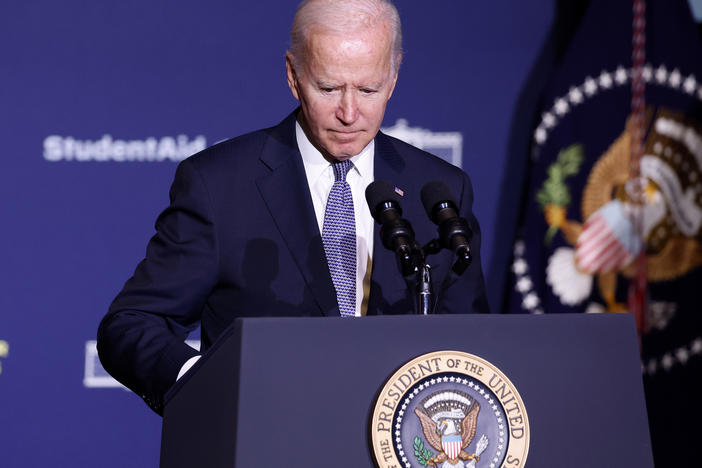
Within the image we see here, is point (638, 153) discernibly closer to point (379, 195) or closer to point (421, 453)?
point (379, 195)

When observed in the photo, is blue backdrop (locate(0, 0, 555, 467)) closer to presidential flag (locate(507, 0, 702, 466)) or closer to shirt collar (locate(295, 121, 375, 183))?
presidential flag (locate(507, 0, 702, 466))

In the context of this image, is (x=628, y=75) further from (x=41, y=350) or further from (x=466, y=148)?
(x=41, y=350)

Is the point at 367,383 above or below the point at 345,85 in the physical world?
below

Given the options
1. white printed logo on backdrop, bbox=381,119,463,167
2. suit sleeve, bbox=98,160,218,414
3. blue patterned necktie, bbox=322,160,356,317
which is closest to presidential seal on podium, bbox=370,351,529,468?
suit sleeve, bbox=98,160,218,414

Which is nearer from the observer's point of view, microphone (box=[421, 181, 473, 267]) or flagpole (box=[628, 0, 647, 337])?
microphone (box=[421, 181, 473, 267])

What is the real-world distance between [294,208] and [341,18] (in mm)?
393

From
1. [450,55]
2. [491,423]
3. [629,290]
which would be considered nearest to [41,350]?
[450,55]

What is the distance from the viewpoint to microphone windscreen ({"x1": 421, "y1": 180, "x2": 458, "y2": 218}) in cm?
138

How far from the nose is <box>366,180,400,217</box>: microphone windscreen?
14.6 inches

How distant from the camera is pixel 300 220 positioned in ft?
5.95

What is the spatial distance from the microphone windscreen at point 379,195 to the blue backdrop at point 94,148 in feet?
6.15

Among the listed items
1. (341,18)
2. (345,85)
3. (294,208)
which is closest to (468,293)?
(294,208)

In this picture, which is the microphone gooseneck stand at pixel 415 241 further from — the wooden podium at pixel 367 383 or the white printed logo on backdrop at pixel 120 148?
the white printed logo on backdrop at pixel 120 148

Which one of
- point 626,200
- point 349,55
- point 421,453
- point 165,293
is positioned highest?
point 626,200
